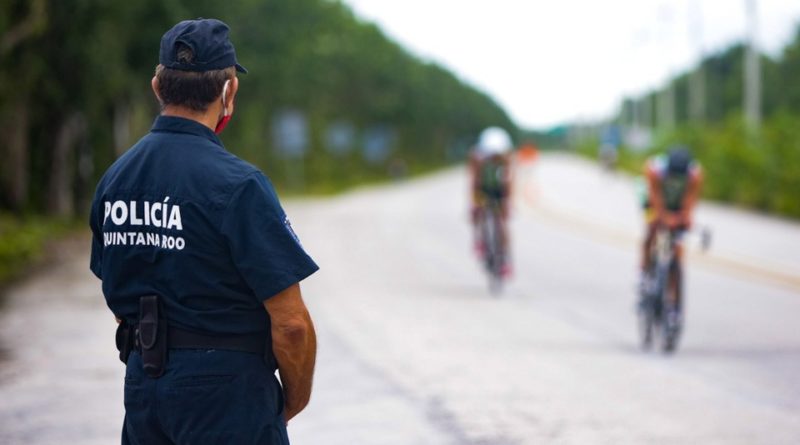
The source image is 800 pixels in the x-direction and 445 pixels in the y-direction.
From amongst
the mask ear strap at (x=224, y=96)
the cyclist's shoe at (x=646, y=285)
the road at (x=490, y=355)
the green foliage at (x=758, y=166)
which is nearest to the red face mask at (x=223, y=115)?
the mask ear strap at (x=224, y=96)

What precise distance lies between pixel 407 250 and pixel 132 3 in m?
6.64

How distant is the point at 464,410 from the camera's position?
29.4 feet

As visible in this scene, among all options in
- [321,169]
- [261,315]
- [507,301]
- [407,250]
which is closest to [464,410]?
[261,315]

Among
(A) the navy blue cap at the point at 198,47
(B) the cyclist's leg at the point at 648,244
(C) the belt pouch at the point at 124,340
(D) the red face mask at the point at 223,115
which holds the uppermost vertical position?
(A) the navy blue cap at the point at 198,47

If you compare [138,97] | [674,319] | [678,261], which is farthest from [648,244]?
[138,97]

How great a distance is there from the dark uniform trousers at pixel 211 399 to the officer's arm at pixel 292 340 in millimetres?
66

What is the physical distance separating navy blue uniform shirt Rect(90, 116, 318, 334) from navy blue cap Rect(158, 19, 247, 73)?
151 mm

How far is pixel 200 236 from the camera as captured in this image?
3.72 meters

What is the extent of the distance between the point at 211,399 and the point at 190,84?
80 cm

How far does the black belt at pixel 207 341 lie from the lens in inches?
146

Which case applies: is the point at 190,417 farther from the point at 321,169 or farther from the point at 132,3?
the point at 321,169

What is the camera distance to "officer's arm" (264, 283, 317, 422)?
372cm

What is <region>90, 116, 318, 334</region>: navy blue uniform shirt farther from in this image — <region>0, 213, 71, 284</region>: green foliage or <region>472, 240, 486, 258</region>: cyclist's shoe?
<region>0, 213, 71, 284</region>: green foliage

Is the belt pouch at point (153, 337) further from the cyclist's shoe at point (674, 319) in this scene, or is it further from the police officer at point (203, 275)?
the cyclist's shoe at point (674, 319)
